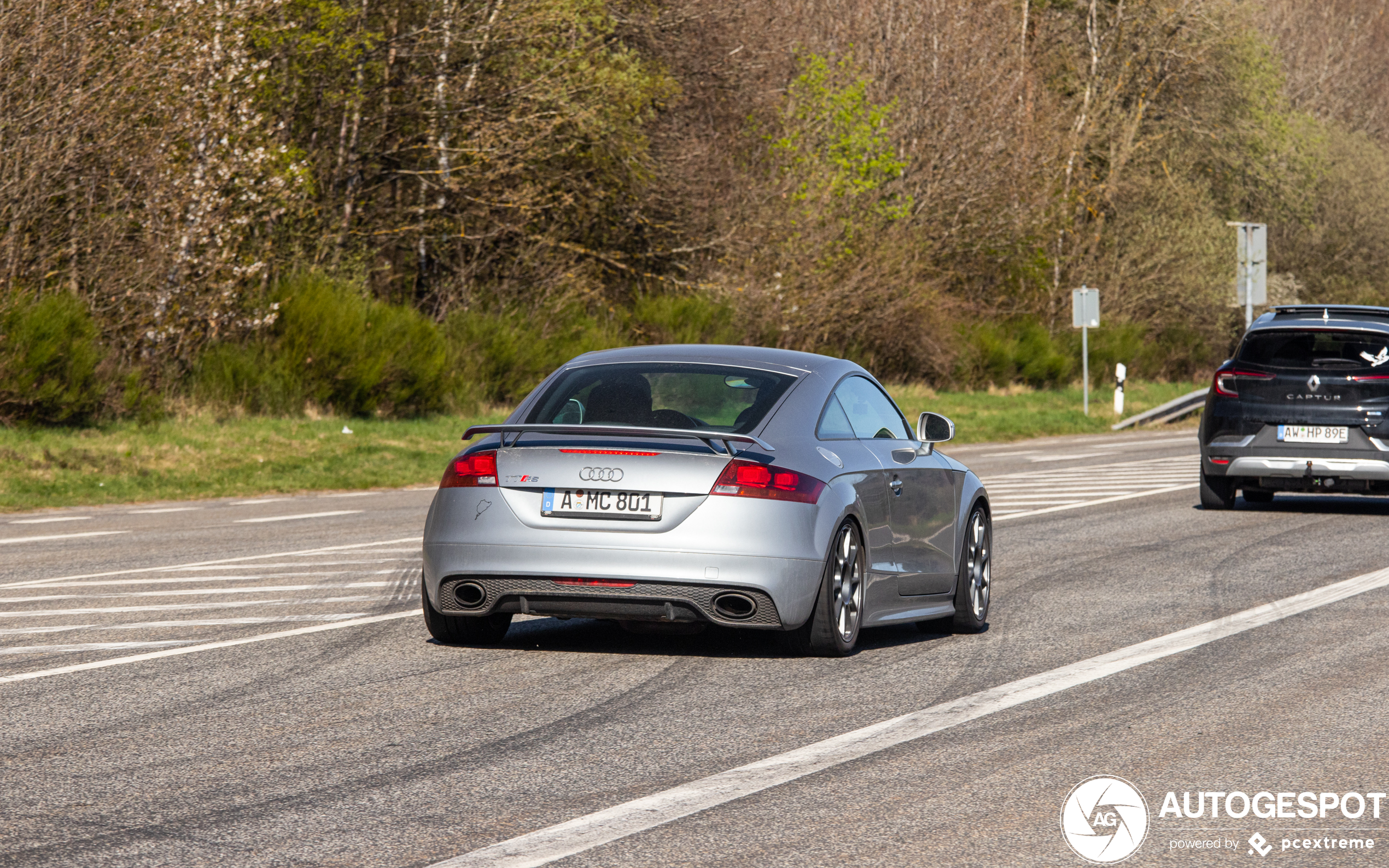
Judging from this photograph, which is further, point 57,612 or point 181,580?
point 181,580

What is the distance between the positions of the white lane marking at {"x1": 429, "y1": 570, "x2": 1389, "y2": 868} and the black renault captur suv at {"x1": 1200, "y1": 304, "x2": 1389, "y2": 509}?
22.5ft

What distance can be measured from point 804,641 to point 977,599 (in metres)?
1.72

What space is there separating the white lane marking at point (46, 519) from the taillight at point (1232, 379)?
33.1 feet

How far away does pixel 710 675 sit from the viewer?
797 cm

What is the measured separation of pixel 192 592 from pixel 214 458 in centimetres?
1160

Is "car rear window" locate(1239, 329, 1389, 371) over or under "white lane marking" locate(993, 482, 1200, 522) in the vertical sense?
over

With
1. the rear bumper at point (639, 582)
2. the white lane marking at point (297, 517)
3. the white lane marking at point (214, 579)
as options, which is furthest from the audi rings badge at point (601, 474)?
the white lane marking at point (297, 517)

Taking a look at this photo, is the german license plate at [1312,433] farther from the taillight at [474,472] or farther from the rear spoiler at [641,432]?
the taillight at [474,472]

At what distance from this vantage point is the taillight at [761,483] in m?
7.86

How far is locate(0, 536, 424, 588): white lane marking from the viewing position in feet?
37.4

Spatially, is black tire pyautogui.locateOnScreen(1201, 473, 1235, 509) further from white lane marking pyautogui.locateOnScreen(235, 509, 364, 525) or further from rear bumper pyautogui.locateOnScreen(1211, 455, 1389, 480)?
white lane marking pyautogui.locateOnScreen(235, 509, 364, 525)

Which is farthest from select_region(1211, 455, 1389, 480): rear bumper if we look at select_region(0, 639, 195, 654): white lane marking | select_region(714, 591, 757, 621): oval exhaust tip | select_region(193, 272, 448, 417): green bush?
select_region(193, 272, 448, 417): green bush

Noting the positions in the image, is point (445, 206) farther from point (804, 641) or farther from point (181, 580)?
point (804, 641)

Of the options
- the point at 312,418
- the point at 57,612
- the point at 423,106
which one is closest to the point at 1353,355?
the point at 57,612
